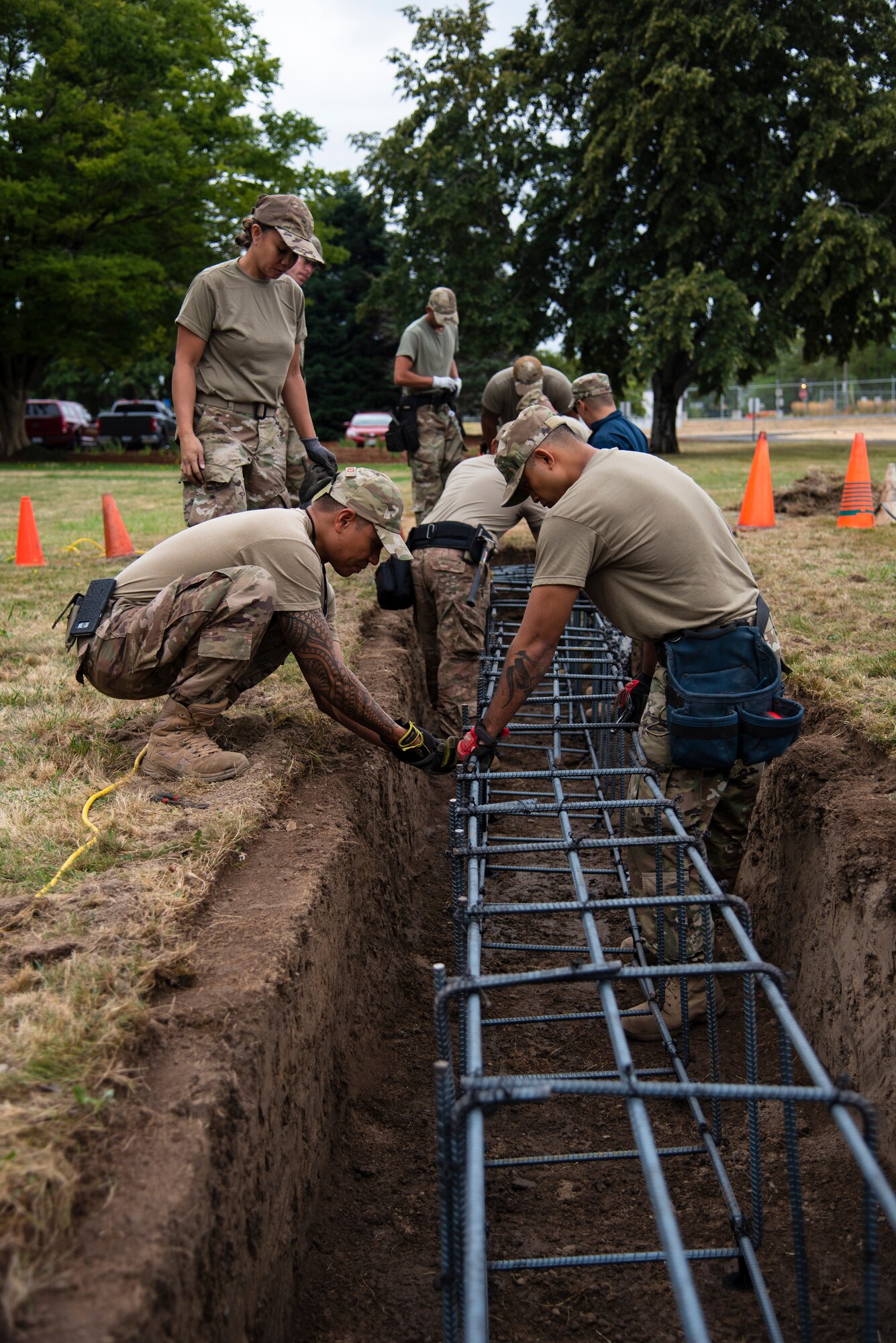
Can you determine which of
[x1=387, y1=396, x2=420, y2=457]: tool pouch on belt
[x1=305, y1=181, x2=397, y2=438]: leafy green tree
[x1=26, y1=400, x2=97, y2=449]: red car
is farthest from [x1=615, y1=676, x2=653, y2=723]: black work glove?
[x1=305, y1=181, x2=397, y2=438]: leafy green tree

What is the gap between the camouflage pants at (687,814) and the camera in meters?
3.59

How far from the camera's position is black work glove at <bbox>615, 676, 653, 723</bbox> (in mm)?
4008

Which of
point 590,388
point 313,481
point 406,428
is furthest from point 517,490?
point 406,428

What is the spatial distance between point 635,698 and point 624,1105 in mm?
1429

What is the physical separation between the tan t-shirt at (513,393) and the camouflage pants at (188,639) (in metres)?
3.55

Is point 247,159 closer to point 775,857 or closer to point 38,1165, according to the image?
point 775,857

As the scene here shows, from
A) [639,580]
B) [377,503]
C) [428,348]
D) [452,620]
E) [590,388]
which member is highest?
[428,348]

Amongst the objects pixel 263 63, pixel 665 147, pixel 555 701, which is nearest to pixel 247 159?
pixel 263 63

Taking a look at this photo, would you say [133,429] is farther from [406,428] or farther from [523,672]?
[523,672]

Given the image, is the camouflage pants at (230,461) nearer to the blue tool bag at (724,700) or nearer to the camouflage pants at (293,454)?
the camouflage pants at (293,454)

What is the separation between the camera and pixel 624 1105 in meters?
3.50

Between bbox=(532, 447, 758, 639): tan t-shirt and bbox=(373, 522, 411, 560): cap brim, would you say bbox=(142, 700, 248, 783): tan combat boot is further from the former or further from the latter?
bbox=(532, 447, 758, 639): tan t-shirt

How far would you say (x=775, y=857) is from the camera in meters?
4.32

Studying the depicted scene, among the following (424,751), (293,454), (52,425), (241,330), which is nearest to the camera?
(424,751)
